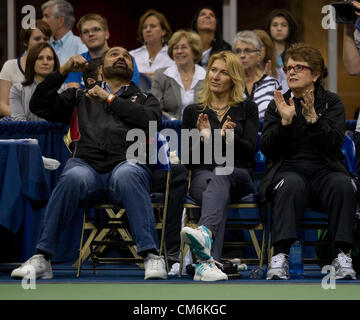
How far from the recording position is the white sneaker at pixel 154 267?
446cm

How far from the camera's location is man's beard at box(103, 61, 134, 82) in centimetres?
512

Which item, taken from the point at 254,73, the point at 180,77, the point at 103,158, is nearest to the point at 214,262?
the point at 103,158

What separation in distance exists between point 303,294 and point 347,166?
1.45 m

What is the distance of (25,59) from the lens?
22.5ft

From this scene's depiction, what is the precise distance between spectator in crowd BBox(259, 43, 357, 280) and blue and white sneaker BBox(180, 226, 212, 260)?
0.38 metres

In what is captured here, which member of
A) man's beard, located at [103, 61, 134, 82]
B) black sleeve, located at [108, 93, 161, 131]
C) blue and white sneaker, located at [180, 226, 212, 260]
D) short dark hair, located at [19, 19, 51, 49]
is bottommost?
blue and white sneaker, located at [180, 226, 212, 260]

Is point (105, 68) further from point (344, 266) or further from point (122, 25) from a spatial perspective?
point (122, 25)

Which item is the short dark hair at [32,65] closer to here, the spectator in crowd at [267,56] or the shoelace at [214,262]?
the spectator in crowd at [267,56]

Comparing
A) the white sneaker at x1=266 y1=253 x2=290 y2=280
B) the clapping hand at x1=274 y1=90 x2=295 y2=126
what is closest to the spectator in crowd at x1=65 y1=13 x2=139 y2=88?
the clapping hand at x1=274 y1=90 x2=295 y2=126

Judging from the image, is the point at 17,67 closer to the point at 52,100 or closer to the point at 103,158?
the point at 52,100

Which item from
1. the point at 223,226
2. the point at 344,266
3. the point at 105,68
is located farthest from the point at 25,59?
the point at 344,266

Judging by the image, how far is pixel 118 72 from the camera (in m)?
5.12

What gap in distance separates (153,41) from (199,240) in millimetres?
3380

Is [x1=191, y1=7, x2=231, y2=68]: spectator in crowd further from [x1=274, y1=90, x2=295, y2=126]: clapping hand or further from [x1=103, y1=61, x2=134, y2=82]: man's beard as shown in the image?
[x1=274, y1=90, x2=295, y2=126]: clapping hand
